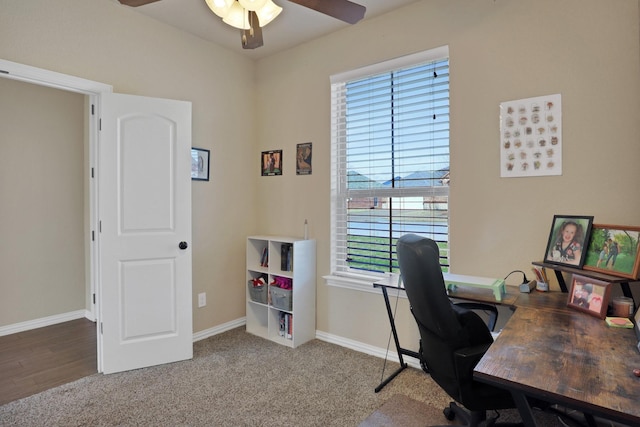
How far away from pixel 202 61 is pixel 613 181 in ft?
10.6

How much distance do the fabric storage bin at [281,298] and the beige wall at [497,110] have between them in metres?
0.32

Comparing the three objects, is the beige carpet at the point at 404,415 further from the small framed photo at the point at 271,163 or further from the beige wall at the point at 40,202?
the beige wall at the point at 40,202

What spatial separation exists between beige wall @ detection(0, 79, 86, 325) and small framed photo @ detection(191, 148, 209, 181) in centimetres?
173

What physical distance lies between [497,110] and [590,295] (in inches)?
49.0

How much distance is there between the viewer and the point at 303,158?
3336 millimetres

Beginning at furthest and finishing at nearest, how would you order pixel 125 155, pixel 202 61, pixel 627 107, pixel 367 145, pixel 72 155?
pixel 72 155 < pixel 202 61 < pixel 367 145 < pixel 125 155 < pixel 627 107

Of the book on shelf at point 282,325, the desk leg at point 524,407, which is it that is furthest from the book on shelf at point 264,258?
the desk leg at point 524,407

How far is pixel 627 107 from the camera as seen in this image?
Result: 1.94m

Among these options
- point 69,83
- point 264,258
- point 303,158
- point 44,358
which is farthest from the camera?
point 264,258

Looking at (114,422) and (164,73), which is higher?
(164,73)

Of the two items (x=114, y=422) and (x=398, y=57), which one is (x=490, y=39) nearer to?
(x=398, y=57)

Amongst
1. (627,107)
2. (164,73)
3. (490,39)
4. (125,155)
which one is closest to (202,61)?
(164,73)

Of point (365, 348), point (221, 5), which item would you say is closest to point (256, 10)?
point (221, 5)

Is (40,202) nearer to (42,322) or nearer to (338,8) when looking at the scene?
(42,322)
